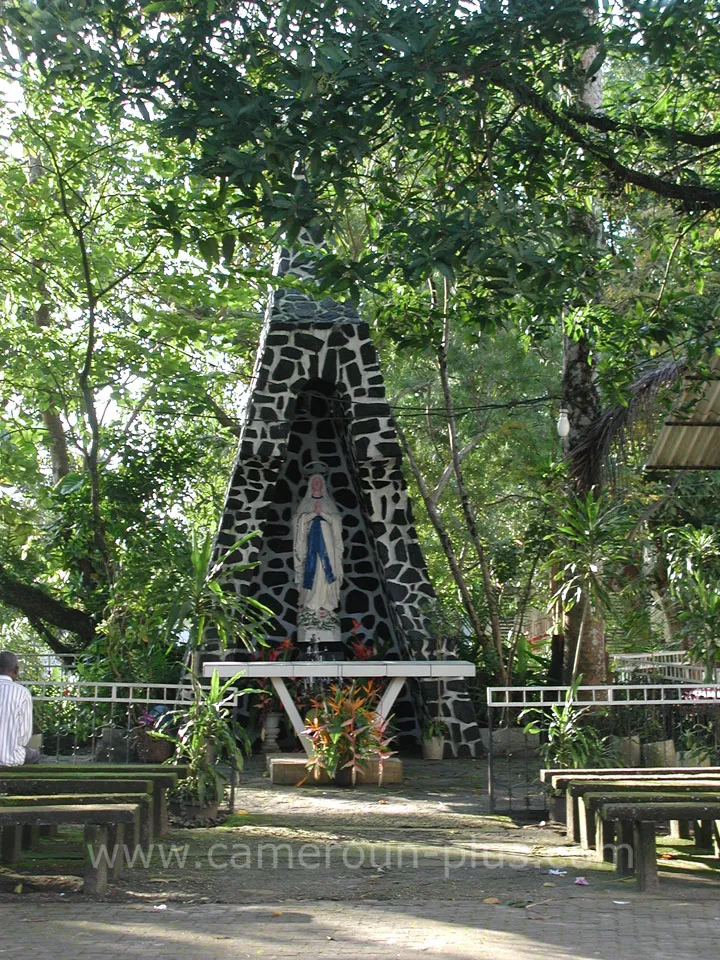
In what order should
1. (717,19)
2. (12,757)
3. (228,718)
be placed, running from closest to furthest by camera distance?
(12,757) < (717,19) < (228,718)

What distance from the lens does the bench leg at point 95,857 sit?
6008 mm

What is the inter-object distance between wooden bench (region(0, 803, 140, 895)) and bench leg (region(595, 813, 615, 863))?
9.42ft

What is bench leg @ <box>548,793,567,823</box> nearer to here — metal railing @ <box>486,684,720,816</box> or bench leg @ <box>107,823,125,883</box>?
metal railing @ <box>486,684,720,816</box>

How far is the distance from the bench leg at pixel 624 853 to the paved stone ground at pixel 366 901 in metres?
0.13

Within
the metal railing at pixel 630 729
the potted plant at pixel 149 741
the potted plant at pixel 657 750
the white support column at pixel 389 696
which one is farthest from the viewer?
the potted plant at pixel 149 741

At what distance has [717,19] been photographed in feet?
25.9

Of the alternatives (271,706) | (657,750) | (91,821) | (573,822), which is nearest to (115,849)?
(91,821)

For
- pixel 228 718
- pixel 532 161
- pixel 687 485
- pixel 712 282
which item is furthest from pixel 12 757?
pixel 687 485

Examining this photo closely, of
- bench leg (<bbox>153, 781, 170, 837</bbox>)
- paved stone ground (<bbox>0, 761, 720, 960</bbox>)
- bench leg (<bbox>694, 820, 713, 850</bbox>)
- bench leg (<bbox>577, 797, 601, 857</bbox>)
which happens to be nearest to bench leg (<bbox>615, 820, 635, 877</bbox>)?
paved stone ground (<bbox>0, 761, 720, 960</bbox>)

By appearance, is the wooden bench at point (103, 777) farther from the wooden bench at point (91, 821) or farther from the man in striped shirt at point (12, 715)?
the wooden bench at point (91, 821)

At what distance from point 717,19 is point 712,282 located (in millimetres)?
4845

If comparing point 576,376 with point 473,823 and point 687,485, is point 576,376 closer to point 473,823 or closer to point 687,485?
point 687,485

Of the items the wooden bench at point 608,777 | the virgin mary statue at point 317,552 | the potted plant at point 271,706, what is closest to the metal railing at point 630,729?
the wooden bench at point 608,777

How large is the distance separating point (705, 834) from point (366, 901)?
255 centimetres
